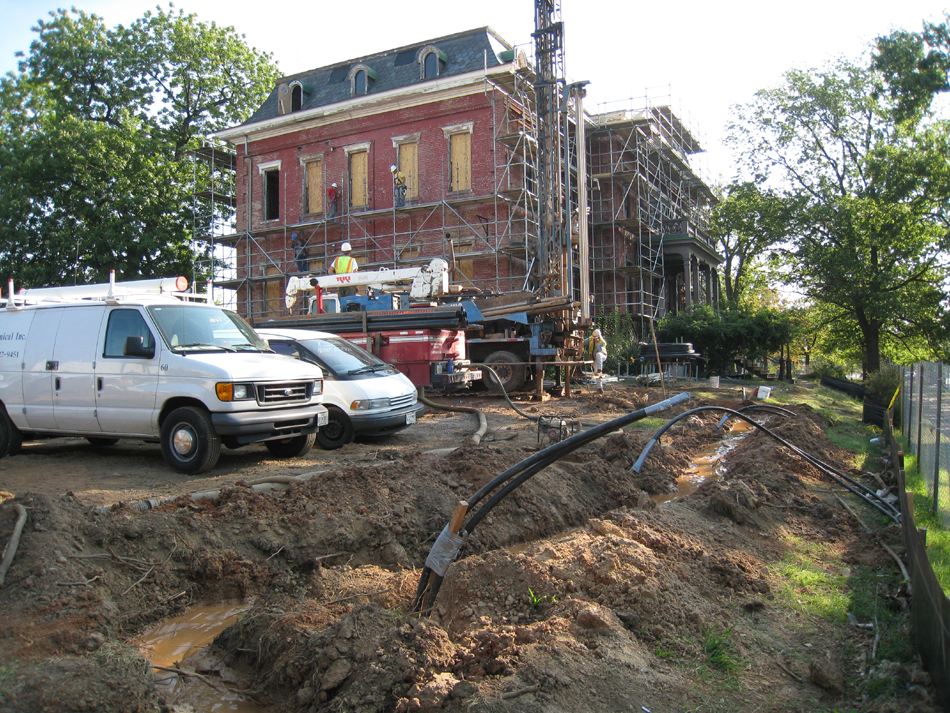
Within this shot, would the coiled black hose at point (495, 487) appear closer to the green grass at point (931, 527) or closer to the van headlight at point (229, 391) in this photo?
the green grass at point (931, 527)

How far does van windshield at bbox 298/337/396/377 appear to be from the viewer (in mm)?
10008

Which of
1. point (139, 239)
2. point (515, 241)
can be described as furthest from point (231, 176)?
point (515, 241)

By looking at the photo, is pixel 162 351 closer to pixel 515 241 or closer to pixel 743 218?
pixel 515 241

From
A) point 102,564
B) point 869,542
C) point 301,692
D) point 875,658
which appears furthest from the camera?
point 869,542

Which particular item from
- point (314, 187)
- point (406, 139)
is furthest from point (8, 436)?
point (314, 187)

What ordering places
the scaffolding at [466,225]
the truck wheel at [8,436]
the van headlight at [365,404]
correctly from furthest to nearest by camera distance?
the scaffolding at [466,225] → the van headlight at [365,404] → the truck wheel at [8,436]

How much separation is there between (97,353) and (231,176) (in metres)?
29.7

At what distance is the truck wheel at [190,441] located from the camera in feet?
24.7

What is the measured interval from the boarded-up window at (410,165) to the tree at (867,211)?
16445mm

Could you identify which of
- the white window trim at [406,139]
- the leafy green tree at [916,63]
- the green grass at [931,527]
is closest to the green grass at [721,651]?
the green grass at [931,527]

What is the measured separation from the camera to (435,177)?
26562mm

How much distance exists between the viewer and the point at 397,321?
15375 millimetres

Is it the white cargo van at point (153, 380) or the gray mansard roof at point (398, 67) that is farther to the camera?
the gray mansard roof at point (398, 67)

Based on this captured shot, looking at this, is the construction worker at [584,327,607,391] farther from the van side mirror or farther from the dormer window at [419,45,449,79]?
the van side mirror
